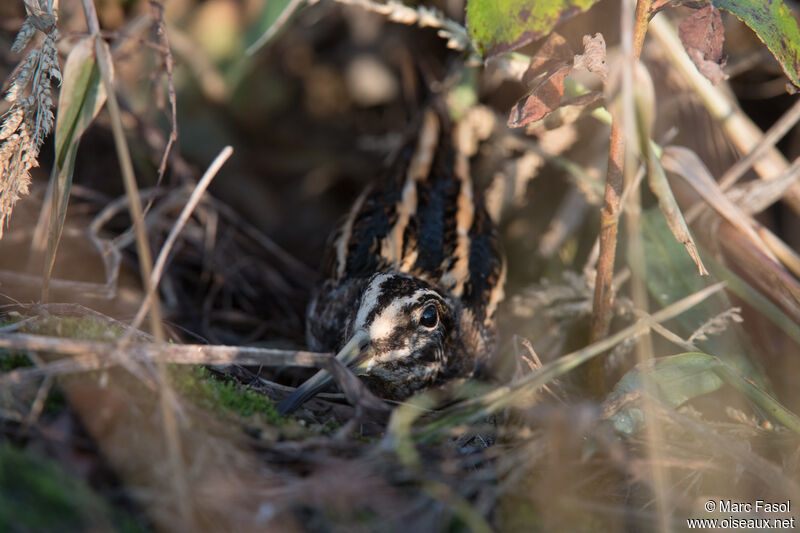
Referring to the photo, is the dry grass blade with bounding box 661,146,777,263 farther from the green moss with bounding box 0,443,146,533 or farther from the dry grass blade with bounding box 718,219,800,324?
the green moss with bounding box 0,443,146,533

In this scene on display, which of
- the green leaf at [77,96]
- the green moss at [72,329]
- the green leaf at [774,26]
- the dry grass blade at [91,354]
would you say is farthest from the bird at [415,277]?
the green leaf at [774,26]

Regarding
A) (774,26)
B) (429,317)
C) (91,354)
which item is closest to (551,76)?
(774,26)

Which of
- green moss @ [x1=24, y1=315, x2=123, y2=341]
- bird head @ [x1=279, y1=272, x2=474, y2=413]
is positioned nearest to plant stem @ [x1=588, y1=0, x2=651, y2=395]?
bird head @ [x1=279, y1=272, x2=474, y2=413]

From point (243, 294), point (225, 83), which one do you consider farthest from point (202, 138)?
point (243, 294)

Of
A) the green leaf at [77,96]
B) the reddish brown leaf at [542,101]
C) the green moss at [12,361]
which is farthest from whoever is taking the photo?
the reddish brown leaf at [542,101]

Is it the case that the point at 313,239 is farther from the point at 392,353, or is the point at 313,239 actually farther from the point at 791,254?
the point at 791,254

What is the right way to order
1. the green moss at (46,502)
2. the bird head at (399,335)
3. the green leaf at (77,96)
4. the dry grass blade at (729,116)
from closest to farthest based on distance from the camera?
the green moss at (46,502) → the green leaf at (77,96) → the bird head at (399,335) → the dry grass blade at (729,116)

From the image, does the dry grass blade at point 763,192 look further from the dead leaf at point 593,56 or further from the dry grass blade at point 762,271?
the dead leaf at point 593,56
